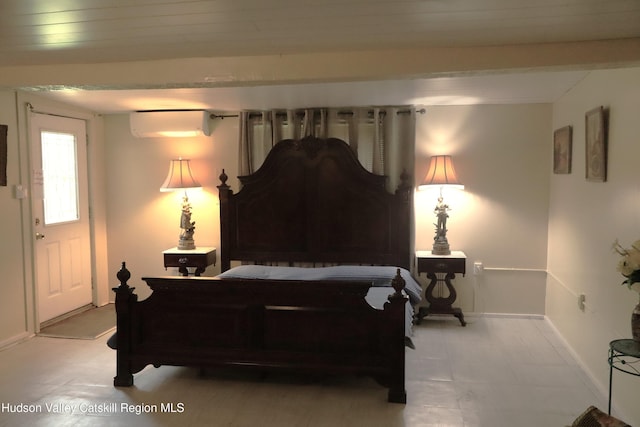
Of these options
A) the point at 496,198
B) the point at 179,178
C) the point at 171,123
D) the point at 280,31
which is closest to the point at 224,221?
the point at 179,178

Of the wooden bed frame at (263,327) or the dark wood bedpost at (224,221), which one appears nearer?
the wooden bed frame at (263,327)

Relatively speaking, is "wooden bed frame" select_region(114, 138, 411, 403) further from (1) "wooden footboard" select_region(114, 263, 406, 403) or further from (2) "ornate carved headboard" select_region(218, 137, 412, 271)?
(2) "ornate carved headboard" select_region(218, 137, 412, 271)

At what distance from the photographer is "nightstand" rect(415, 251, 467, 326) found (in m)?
4.47

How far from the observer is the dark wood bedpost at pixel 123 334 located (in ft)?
10.4

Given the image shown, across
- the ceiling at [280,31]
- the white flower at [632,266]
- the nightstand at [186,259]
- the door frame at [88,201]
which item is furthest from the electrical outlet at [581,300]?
the door frame at [88,201]

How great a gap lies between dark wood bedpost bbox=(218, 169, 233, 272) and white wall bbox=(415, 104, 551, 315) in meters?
1.90

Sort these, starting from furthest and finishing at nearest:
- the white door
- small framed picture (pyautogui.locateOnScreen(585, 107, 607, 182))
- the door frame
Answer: the white door, the door frame, small framed picture (pyautogui.locateOnScreen(585, 107, 607, 182))

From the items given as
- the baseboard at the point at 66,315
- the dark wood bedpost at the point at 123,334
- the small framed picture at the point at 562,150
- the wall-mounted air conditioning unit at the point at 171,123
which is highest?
the wall-mounted air conditioning unit at the point at 171,123

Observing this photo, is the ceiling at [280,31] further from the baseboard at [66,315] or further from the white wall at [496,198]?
the baseboard at [66,315]

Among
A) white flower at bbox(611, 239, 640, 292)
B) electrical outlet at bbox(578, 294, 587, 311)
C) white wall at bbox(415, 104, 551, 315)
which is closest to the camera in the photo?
white flower at bbox(611, 239, 640, 292)

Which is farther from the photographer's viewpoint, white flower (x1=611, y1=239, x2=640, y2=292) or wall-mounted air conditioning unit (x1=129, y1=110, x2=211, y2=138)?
wall-mounted air conditioning unit (x1=129, y1=110, x2=211, y2=138)

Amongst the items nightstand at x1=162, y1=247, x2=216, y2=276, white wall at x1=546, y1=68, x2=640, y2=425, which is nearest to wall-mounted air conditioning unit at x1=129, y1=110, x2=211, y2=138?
nightstand at x1=162, y1=247, x2=216, y2=276

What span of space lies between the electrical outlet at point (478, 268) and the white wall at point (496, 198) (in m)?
0.04

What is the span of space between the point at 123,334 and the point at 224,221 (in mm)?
1842
